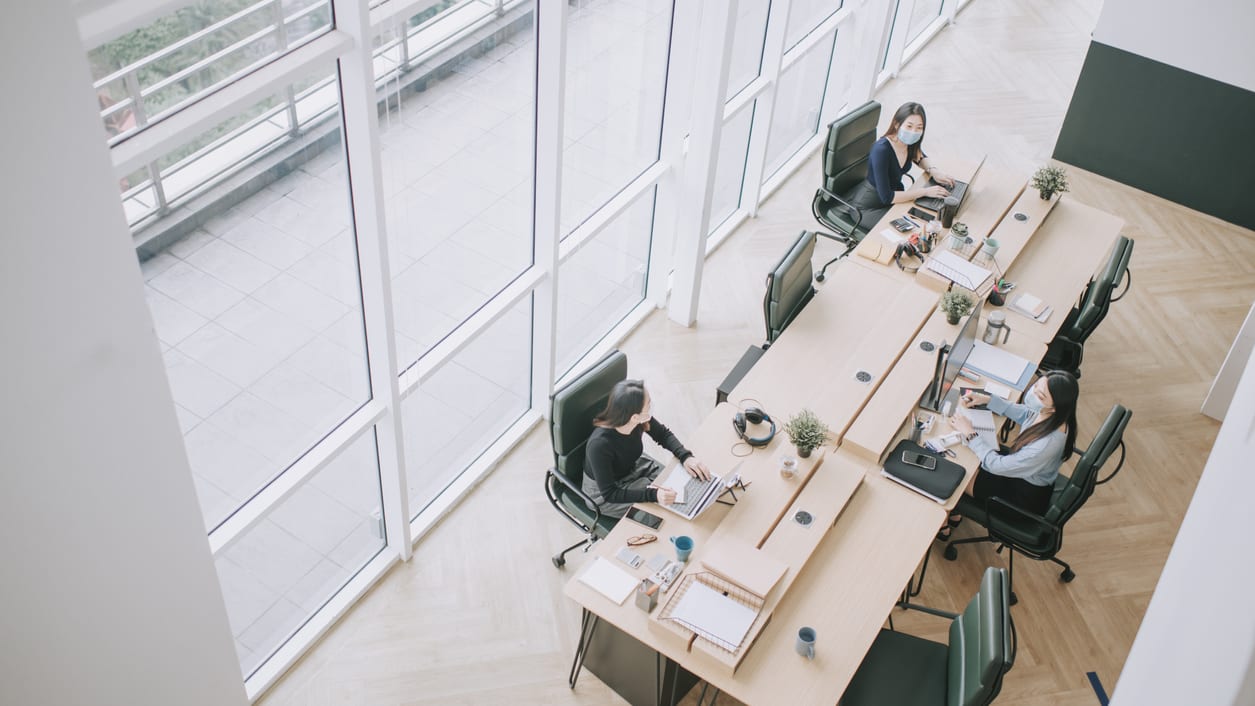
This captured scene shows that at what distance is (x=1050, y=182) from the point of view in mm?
7461

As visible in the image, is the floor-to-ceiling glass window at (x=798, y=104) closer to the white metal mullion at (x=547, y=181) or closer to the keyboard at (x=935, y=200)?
the keyboard at (x=935, y=200)

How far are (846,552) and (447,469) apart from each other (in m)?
2.48

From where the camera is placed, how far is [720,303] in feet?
25.9

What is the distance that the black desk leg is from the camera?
5.18 metres

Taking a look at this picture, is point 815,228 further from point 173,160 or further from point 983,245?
point 173,160

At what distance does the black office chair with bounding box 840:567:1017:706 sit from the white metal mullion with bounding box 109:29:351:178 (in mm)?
3456

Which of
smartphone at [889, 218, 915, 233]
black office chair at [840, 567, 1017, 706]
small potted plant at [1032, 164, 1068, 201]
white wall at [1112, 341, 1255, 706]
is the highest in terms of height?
white wall at [1112, 341, 1255, 706]

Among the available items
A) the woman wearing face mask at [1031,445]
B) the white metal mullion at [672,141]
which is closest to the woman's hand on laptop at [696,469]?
the woman wearing face mask at [1031,445]

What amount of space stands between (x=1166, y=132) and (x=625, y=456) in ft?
20.8

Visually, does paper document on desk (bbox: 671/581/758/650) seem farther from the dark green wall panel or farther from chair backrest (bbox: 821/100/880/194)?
the dark green wall panel

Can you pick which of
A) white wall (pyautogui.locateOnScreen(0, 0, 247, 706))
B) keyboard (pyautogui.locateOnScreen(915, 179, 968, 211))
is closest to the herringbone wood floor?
keyboard (pyautogui.locateOnScreen(915, 179, 968, 211))

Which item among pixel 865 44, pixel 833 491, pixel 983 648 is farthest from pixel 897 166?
pixel 983 648

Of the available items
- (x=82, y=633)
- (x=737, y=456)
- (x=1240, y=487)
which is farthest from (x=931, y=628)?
(x=82, y=633)

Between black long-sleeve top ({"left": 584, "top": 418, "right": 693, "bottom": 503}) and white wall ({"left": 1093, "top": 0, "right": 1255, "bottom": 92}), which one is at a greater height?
white wall ({"left": 1093, "top": 0, "right": 1255, "bottom": 92})
